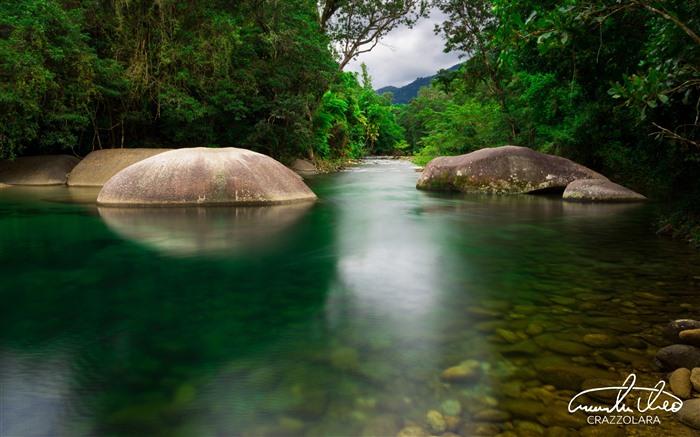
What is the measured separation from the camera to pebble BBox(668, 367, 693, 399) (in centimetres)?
168

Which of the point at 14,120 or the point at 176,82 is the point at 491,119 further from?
the point at 14,120

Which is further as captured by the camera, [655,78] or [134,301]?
[134,301]

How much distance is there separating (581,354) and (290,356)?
146 centimetres

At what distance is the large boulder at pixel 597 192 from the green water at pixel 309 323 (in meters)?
3.61

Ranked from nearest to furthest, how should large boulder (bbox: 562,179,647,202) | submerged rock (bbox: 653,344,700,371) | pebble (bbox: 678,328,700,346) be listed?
submerged rock (bbox: 653,344,700,371), pebble (bbox: 678,328,700,346), large boulder (bbox: 562,179,647,202)

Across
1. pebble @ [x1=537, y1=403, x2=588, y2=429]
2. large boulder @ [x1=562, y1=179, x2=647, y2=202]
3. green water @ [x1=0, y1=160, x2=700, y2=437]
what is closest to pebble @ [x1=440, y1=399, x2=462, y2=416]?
green water @ [x1=0, y1=160, x2=700, y2=437]

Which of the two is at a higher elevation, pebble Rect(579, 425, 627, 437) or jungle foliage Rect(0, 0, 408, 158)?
jungle foliage Rect(0, 0, 408, 158)

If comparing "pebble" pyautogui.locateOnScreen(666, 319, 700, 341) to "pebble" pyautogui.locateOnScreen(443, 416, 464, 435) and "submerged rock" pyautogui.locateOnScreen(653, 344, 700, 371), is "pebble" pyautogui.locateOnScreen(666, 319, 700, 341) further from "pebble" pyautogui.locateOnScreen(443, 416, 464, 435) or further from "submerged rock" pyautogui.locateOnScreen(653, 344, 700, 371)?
"pebble" pyautogui.locateOnScreen(443, 416, 464, 435)

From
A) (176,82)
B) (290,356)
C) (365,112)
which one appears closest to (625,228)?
(290,356)

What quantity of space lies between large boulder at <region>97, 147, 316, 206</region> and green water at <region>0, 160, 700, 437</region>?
Result: 2043 mm

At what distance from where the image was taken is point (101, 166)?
11.6 meters

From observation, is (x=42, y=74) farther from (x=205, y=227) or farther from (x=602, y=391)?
(x=602, y=391)

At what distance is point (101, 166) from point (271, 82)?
23.5ft

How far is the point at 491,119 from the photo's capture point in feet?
57.4
